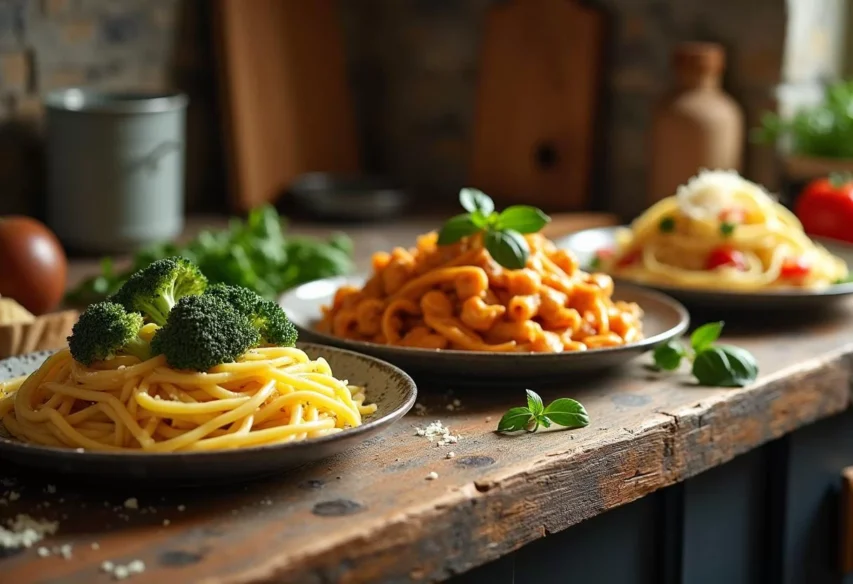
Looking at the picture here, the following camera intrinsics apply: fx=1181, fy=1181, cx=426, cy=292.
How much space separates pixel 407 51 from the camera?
13.4ft

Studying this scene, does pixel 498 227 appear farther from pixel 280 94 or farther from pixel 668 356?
pixel 280 94

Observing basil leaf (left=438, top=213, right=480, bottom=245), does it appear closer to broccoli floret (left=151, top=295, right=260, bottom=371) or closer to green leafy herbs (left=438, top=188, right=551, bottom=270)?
green leafy herbs (left=438, top=188, right=551, bottom=270)

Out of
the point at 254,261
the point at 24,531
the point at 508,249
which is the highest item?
the point at 508,249

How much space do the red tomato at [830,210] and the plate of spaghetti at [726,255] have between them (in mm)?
362

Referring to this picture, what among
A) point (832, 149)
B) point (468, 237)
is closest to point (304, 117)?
point (832, 149)

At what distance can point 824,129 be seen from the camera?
309cm

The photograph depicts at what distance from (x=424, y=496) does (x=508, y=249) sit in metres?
0.50

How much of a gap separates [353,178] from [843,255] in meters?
1.74

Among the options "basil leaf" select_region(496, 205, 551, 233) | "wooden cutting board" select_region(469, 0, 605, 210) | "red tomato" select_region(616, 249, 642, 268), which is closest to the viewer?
"basil leaf" select_region(496, 205, 551, 233)

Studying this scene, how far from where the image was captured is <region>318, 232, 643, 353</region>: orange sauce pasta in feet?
5.38

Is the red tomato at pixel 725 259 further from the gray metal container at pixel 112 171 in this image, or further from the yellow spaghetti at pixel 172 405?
the gray metal container at pixel 112 171

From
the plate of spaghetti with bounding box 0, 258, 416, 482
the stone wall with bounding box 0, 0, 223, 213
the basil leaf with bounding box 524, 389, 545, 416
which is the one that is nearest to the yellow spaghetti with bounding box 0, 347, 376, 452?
the plate of spaghetti with bounding box 0, 258, 416, 482

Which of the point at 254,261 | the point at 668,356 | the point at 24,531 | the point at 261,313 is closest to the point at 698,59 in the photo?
the point at 254,261

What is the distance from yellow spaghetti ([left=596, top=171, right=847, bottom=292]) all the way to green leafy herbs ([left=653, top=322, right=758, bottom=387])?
319 millimetres
